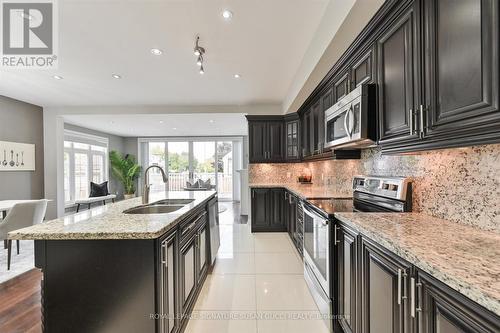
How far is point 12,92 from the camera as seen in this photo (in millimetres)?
4496

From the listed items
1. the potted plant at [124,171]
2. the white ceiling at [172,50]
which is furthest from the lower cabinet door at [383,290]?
the potted plant at [124,171]

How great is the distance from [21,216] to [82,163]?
5.00 metres

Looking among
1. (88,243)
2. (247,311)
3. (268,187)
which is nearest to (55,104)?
(268,187)

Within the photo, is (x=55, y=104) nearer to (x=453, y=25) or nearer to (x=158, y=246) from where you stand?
(x=158, y=246)

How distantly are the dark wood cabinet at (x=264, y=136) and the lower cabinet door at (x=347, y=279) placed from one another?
3411 mm

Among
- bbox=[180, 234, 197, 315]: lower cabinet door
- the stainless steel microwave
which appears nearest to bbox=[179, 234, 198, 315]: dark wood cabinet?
bbox=[180, 234, 197, 315]: lower cabinet door

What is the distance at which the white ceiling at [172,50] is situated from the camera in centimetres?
218

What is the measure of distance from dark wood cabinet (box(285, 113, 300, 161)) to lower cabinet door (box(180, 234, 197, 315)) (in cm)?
316

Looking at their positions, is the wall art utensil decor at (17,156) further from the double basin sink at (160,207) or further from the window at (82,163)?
the double basin sink at (160,207)

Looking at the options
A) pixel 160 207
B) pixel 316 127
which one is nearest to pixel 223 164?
pixel 316 127

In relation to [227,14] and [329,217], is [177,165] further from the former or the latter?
[329,217]

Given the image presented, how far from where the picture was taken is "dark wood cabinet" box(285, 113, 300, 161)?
4.88m

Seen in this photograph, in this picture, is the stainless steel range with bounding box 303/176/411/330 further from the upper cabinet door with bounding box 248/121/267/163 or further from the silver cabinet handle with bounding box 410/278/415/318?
the upper cabinet door with bounding box 248/121/267/163

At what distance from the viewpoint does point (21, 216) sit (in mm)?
3277
